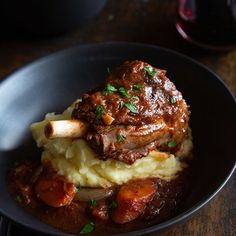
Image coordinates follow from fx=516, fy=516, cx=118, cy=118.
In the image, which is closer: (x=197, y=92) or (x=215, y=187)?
(x=215, y=187)

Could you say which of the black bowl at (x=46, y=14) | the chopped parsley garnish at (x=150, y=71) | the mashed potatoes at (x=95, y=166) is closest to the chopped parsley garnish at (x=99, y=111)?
the mashed potatoes at (x=95, y=166)

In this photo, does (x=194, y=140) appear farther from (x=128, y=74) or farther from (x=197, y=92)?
(x=128, y=74)

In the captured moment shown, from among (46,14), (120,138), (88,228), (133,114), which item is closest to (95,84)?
(46,14)

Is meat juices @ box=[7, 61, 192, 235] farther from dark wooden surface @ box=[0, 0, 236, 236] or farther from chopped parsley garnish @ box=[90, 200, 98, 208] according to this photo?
dark wooden surface @ box=[0, 0, 236, 236]

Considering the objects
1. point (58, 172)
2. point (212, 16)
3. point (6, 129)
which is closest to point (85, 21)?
point (212, 16)

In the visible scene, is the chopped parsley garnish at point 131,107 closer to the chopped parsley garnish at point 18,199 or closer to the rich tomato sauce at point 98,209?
the rich tomato sauce at point 98,209

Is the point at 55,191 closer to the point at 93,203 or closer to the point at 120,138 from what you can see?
the point at 93,203
